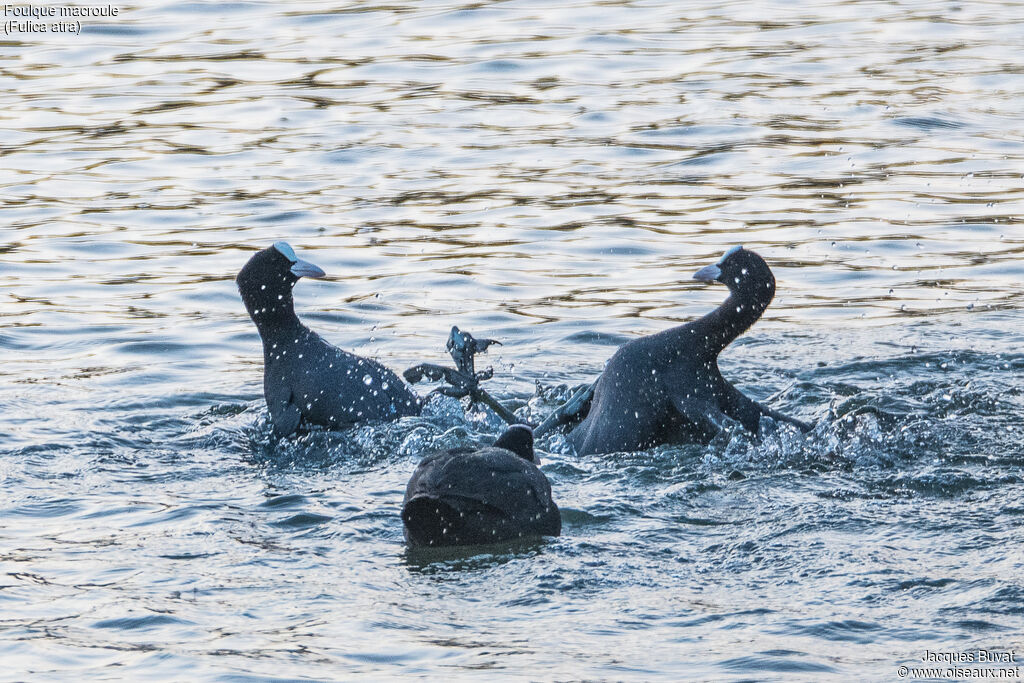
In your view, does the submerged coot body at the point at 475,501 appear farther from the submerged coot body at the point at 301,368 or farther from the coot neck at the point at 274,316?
the coot neck at the point at 274,316

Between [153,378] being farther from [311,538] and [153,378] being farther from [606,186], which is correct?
[606,186]

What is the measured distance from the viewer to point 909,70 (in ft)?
55.8

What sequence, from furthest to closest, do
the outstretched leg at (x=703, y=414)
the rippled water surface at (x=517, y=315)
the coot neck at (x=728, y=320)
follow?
the coot neck at (x=728, y=320), the outstretched leg at (x=703, y=414), the rippled water surface at (x=517, y=315)

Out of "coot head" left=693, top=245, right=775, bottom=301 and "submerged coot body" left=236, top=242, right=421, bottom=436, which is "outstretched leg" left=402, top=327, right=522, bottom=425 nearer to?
"submerged coot body" left=236, top=242, right=421, bottom=436

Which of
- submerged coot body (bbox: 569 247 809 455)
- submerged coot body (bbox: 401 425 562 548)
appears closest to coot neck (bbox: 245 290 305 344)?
submerged coot body (bbox: 569 247 809 455)

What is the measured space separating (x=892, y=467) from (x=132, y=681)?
12.7ft

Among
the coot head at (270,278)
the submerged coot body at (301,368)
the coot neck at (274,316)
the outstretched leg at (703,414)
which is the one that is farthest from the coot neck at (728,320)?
the coot neck at (274,316)

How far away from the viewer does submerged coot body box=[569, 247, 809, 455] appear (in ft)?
26.2

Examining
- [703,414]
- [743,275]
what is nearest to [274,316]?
[703,414]

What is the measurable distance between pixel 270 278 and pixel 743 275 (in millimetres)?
2618

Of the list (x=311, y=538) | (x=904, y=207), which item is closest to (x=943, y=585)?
(x=311, y=538)

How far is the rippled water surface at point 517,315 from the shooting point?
5758mm

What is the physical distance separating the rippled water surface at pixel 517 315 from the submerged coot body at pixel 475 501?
11 cm

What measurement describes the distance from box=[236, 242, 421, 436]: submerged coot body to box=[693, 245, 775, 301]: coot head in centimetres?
196
